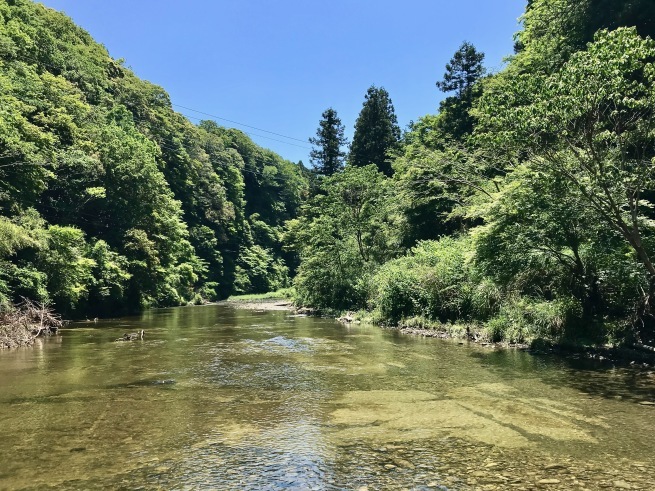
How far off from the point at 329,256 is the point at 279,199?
66805 mm

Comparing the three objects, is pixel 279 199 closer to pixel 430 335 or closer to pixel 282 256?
pixel 282 256

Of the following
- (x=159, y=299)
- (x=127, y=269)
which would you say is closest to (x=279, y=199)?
(x=159, y=299)

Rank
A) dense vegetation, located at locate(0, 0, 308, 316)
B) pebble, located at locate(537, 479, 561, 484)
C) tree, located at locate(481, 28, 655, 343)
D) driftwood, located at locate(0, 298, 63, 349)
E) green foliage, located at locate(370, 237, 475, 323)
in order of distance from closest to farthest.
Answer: pebble, located at locate(537, 479, 561, 484), tree, located at locate(481, 28, 655, 343), driftwood, located at locate(0, 298, 63, 349), green foliage, located at locate(370, 237, 475, 323), dense vegetation, located at locate(0, 0, 308, 316)

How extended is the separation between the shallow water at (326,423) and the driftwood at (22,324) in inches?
168

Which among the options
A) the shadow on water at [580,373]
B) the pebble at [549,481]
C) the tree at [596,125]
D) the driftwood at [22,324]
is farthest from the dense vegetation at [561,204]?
the driftwood at [22,324]

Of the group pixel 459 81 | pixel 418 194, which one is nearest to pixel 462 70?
pixel 459 81

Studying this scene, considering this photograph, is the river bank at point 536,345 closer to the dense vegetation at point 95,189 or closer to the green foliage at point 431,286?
the green foliage at point 431,286

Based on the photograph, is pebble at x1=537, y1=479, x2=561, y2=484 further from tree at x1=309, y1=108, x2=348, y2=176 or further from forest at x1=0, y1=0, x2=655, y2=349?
tree at x1=309, y1=108, x2=348, y2=176

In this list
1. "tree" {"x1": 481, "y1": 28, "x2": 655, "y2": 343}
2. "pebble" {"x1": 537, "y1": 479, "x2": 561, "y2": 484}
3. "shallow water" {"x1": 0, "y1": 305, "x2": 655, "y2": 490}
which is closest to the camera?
"pebble" {"x1": 537, "y1": 479, "x2": 561, "y2": 484}

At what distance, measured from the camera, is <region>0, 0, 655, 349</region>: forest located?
41.6 ft

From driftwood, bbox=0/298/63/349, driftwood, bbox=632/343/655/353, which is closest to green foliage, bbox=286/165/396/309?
driftwood, bbox=0/298/63/349

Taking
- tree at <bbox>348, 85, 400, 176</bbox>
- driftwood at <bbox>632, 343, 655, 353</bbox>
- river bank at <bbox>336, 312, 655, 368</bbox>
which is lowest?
river bank at <bbox>336, 312, 655, 368</bbox>

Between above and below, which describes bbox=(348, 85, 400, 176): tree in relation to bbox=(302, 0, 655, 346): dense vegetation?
above

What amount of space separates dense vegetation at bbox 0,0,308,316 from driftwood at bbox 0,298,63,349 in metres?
0.72
